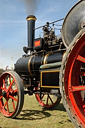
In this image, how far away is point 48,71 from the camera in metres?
3.50

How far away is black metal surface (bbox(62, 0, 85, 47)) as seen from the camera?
2728mm

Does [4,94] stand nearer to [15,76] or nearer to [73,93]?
[15,76]

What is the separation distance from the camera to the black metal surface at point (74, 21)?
2728 millimetres

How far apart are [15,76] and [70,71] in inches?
89.5

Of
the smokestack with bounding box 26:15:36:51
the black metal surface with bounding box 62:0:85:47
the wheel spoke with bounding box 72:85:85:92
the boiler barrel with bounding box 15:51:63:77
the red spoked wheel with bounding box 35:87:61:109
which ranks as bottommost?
the red spoked wheel with bounding box 35:87:61:109

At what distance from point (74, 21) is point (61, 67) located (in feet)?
3.62

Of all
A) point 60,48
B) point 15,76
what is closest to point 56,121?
point 15,76

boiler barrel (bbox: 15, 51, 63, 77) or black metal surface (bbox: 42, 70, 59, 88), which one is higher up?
boiler barrel (bbox: 15, 51, 63, 77)

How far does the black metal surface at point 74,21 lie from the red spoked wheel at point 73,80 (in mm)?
824

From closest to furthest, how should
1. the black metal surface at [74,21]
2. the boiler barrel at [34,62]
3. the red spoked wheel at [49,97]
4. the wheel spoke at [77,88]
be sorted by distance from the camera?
the wheel spoke at [77,88] < the black metal surface at [74,21] < the red spoked wheel at [49,97] < the boiler barrel at [34,62]

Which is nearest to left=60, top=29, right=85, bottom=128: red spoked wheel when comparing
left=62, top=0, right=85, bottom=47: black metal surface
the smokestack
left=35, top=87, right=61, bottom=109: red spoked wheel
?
left=62, top=0, right=85, bottom=47: black metal surface

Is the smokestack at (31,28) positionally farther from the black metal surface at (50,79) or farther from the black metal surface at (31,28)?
the black metal surface at (50,79)

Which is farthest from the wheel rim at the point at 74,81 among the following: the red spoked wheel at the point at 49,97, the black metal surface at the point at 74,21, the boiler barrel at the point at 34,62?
the boiler barrel at the point at 34,62

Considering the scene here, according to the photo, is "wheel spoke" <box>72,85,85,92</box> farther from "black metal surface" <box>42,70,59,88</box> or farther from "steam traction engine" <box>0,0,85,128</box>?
"black metal surface" <box>42,70,59,88</box>
